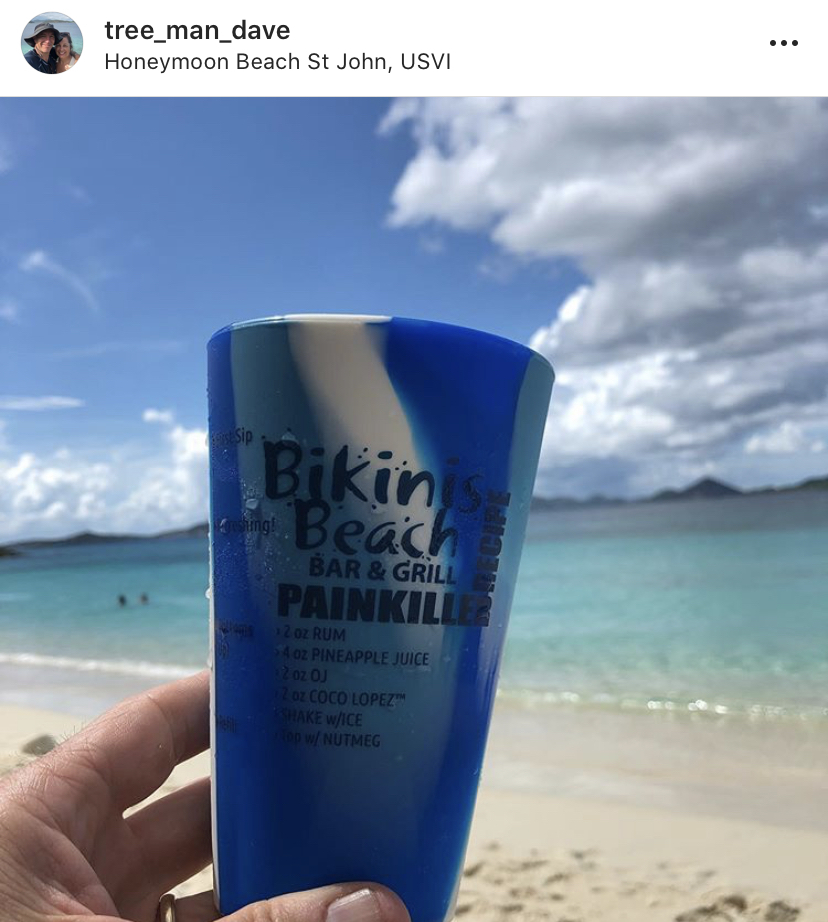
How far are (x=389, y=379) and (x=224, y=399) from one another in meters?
0.23

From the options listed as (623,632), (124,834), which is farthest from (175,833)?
(623,632)

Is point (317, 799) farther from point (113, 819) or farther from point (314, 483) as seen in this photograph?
point (113, 819)

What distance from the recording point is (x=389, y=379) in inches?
42.0

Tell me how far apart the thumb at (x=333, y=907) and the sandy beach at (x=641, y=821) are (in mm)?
3065

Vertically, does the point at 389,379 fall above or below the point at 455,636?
above

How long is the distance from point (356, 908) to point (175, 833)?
22.0 inches

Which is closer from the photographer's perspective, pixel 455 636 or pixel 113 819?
pixel 455 636

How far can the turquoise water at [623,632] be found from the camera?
8539 mm

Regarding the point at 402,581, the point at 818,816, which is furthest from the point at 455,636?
the point at 818,816

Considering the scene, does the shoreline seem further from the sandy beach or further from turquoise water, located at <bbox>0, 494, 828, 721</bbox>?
turquoise water, located at <bbox>0, 494, 828, 721</bbox>

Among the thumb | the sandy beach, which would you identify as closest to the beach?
the sandy beach
